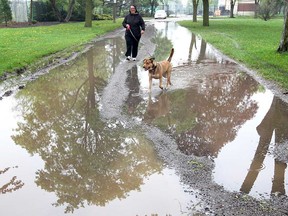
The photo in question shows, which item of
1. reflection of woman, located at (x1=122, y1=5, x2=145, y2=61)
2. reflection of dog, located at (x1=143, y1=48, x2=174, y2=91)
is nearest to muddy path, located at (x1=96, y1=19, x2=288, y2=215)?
reflection of dog, located at (x1=143, y1=48, x2=174, y2=91)

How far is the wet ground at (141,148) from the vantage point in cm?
421

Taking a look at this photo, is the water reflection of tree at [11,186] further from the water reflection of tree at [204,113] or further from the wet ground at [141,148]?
the water reflection of tree at [204,113]

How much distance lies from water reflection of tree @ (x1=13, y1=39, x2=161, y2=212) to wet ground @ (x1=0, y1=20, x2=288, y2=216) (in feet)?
0.05

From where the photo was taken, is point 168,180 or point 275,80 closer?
point 168,180

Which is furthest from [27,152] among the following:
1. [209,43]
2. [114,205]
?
[209,43]

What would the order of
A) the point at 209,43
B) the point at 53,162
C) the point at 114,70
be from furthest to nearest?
the point at 209,43, the point at 114,70, the point at 53,162

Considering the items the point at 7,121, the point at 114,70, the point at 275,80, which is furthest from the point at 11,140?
the point at 275,80

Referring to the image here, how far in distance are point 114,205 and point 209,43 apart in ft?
56.5

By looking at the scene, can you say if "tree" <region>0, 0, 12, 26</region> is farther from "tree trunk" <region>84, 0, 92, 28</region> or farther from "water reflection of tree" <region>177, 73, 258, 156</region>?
"water reflection of tree" <region>177, 73, 258, 156</region>

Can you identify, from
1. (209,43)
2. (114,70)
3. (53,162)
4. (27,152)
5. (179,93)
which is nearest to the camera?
(53,162)

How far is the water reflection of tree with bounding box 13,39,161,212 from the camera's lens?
4.53 m

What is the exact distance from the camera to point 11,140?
608 cm

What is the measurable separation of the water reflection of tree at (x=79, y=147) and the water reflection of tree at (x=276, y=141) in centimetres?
126

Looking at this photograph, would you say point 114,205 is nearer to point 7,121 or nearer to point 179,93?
point 7,121
